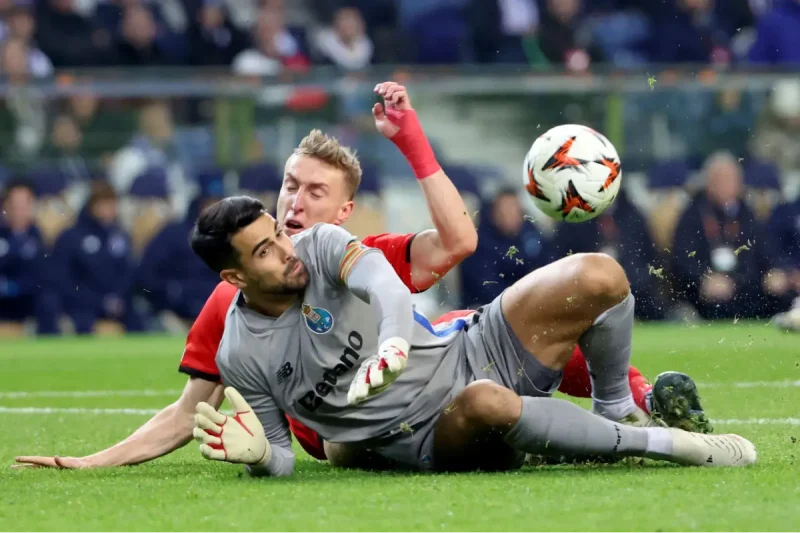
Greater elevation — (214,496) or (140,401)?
(214,496)

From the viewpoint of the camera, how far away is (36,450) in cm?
588

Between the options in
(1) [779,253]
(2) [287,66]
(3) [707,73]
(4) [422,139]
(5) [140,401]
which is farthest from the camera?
(2) [287,66]

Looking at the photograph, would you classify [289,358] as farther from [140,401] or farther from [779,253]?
[779,253]

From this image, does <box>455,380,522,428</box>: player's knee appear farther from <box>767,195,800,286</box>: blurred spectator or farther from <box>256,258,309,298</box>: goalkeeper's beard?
<box>767,195,800,286</box>: blurred spectator

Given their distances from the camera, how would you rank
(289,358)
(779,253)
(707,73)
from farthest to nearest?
(707,73), (779,253), (289,358)

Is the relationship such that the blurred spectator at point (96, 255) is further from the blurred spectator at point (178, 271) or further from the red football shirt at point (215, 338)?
the red football shirt at point (215, 338)

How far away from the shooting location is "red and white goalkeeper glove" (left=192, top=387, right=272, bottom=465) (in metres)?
4.25

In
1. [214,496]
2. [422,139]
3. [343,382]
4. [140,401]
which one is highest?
[422,139]

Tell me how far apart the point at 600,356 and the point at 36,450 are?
A: 2568 millimetres

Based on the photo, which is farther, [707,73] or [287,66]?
[287,66]

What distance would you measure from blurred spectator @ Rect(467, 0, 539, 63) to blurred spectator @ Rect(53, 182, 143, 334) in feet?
14.9

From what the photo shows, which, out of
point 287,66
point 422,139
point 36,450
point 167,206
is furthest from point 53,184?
point 422,139

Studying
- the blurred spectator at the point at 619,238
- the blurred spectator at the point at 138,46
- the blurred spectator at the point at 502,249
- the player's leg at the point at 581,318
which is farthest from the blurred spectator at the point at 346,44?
the player's leg at the point at 581,318

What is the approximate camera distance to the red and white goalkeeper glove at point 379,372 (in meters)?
3.80
